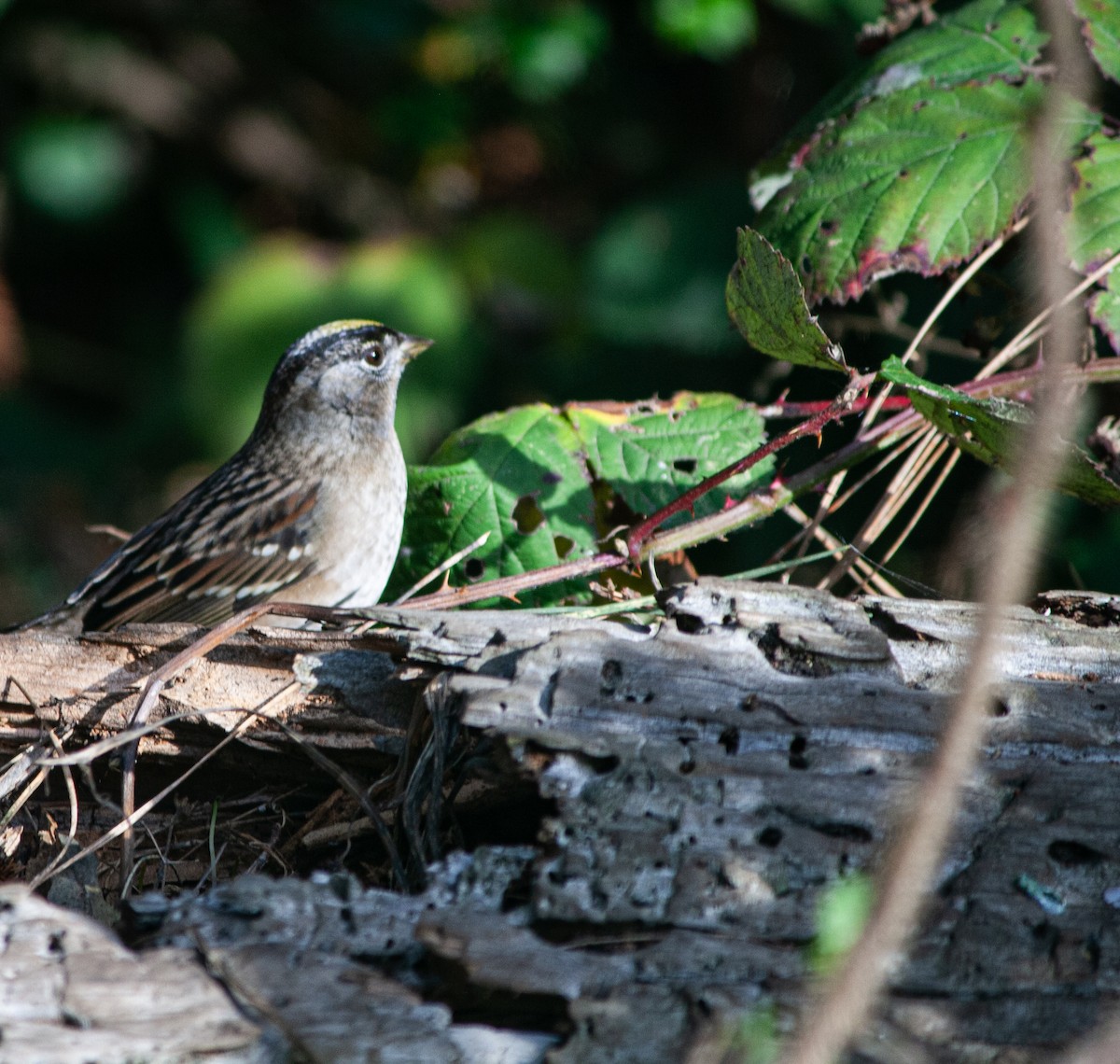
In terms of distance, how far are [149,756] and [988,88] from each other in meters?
2.27

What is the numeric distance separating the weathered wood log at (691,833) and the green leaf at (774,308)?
48 centimetres

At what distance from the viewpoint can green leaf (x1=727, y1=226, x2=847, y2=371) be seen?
7.50ft

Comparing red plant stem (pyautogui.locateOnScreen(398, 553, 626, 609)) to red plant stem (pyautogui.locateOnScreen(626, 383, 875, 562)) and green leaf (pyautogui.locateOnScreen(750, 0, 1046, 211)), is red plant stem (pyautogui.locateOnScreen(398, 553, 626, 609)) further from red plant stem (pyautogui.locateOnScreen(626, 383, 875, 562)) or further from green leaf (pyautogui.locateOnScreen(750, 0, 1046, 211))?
green leaf (pyautogui.locateOnScreen(750, 0, 1046, 211))

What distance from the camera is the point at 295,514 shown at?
3.70m

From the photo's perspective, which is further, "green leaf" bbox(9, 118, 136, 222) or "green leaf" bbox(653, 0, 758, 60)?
"green leaf" bbox(9, 118, 136, 222)

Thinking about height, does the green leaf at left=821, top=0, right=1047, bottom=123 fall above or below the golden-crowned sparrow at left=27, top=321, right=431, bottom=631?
above

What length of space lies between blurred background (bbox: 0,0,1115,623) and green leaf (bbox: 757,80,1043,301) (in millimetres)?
1173

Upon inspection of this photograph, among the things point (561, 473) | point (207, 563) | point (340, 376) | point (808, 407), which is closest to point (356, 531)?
point (207, 563)

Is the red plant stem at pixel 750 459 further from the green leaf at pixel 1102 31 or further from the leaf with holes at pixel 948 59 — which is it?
the green leaf at pixel 1102 31

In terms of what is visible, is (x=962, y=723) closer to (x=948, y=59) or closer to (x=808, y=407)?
(x=808, y=407)

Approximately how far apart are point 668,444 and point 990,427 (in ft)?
2.66

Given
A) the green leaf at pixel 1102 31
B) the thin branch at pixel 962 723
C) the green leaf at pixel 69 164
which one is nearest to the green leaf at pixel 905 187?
the green leaf at pixel 1102 31

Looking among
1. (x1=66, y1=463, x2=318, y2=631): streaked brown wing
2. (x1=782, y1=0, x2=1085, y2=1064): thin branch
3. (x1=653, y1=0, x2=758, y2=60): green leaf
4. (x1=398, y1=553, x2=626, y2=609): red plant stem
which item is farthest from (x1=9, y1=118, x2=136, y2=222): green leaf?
(x1=782, y1=0, x2=1085, y2=1064): thin branch

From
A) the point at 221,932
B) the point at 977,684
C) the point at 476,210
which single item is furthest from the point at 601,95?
the point at 977,684
